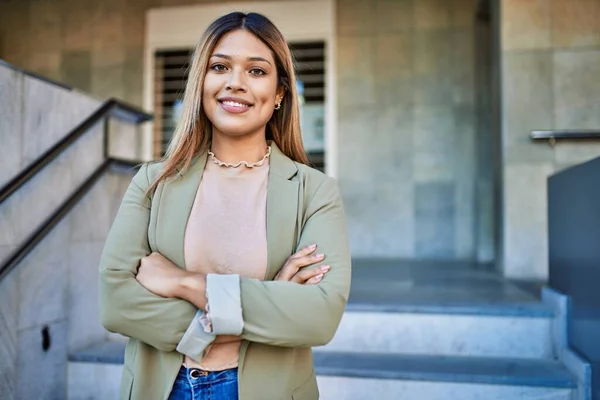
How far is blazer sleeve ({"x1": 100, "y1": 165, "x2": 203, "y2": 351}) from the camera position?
112 centimetres

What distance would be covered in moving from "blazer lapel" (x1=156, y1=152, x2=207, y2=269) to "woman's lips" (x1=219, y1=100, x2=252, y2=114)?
0.18 metres

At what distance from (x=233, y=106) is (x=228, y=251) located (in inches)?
13.2

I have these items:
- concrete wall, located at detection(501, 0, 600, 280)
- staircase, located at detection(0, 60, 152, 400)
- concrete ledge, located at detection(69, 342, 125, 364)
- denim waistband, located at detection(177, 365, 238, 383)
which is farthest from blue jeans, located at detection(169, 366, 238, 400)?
concrete wall, located at detection(501, 0, 600, 280)

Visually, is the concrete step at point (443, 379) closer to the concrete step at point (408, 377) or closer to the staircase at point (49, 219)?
the concrete step at point (408, 377)

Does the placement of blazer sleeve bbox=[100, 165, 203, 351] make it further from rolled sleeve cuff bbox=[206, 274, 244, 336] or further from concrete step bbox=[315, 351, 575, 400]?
→ concrete step bbox=[315, 351, 575, 400]

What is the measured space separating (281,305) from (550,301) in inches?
88.8

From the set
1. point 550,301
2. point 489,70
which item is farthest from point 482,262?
point 550,301

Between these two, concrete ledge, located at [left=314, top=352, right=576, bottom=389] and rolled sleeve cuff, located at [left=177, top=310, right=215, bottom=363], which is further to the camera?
concrete ledge, located at [left=314, top=352, right=576, bottom=389]

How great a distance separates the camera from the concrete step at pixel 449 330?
2729mm

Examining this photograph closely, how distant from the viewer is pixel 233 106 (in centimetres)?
120

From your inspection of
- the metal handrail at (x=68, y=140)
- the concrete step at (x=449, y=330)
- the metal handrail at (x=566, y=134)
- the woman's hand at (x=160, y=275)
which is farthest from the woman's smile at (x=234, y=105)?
the metal handrail at (x=566, y=134)

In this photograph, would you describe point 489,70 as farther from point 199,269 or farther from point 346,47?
point 199,269

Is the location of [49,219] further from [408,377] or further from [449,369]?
[449,369]

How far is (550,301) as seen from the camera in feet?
9.33
